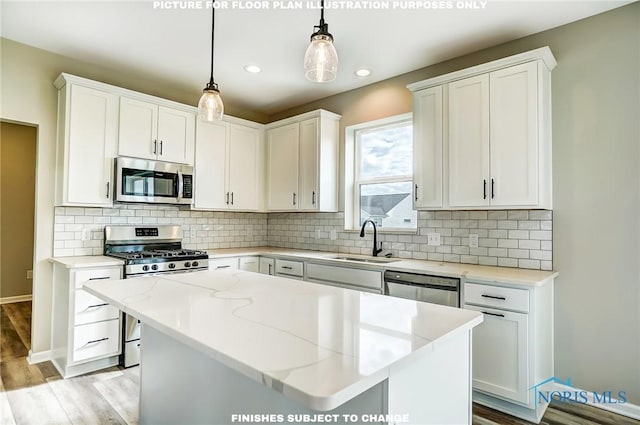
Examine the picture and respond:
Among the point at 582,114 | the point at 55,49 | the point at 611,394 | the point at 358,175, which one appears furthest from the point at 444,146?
the point at 55,49

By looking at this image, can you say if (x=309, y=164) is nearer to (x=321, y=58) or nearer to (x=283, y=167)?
(x=283, y=167)

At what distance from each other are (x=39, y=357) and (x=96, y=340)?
66 cm

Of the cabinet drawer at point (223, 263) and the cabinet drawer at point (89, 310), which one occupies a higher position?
the cabinet drawer at point (223, 263)

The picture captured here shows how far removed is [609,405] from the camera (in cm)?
243

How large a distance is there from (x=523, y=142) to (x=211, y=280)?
223cm

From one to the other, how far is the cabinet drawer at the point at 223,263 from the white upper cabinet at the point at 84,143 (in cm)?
107

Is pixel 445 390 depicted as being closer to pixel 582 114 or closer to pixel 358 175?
pixel 582 114

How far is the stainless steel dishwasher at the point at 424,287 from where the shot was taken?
2.56 m

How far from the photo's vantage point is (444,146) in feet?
9.67

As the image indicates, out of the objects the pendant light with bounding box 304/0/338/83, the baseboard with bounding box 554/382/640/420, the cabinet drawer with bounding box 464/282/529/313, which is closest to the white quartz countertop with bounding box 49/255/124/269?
the pendant light with bounding box 304/0/338/83

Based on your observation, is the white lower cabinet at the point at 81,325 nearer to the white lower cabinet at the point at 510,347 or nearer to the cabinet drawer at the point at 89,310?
the cabinet drawer at the point at 89,310

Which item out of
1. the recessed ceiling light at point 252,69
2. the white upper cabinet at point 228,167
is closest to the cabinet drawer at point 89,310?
the white upper cabinet at point 228,167

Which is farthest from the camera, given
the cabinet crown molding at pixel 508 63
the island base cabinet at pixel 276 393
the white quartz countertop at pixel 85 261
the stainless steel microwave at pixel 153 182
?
the stainless steel microwave at pixel 153 182

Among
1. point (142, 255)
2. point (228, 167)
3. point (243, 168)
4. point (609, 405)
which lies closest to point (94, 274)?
point (142, 255)
